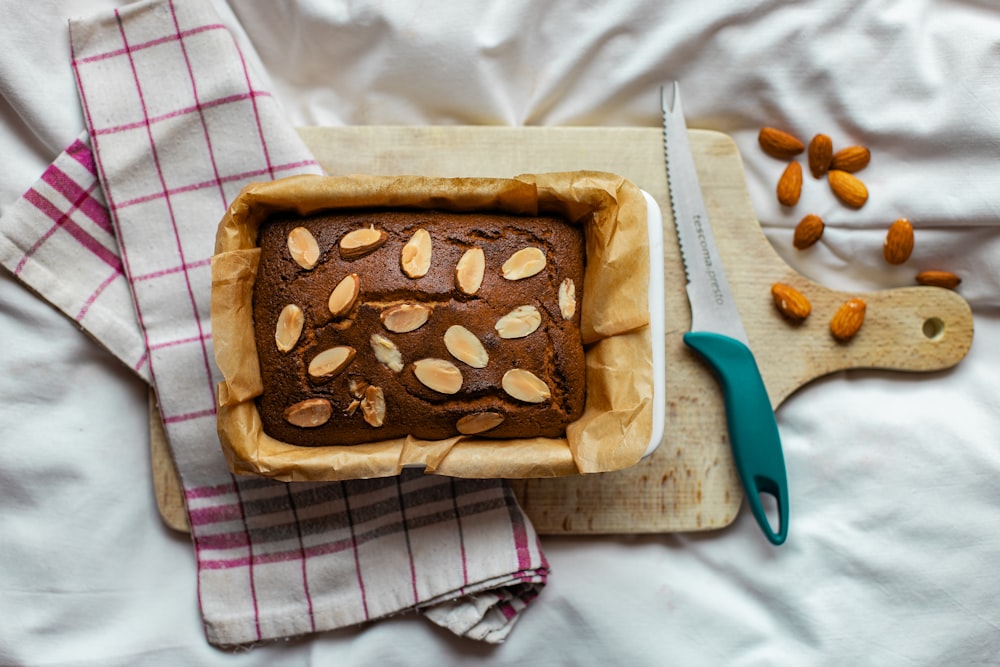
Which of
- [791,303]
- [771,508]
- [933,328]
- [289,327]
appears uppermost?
[289,327]

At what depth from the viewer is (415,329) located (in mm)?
1449

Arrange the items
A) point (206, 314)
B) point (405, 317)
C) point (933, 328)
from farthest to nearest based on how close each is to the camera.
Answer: point (933, 328) < point (206, 314) < point (405, 317)

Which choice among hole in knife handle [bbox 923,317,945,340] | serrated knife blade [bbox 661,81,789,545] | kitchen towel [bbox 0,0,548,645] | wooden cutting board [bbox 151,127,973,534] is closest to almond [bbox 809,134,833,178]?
wooden cutting board [bbox 151,127,973,534]

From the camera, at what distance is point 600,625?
1.75m

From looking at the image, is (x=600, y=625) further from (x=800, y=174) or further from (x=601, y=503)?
(x=800, y=174)

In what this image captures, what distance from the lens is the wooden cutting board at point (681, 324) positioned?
174 centimetres

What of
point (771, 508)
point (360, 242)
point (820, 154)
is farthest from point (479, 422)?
point (820, 154)

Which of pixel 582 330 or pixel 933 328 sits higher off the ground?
pixel 582 330

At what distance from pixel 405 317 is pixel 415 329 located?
30 mm

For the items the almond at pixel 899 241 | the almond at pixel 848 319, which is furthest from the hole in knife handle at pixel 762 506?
the almond at pixel 899 241

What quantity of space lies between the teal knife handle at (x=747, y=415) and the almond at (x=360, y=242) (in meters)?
0.72

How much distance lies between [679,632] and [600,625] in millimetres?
188

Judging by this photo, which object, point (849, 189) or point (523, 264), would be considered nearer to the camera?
point (523, 264)

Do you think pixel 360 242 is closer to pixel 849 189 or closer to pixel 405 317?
pixel 405 317
